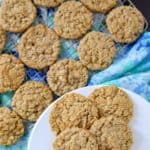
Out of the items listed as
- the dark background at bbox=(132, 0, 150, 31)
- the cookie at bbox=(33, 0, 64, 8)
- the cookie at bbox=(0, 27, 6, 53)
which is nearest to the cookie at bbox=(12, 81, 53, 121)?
the cookie at bbox=(0, 27, 6, 53)

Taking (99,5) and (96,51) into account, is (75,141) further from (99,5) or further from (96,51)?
(99,5)

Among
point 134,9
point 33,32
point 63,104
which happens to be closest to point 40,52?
point 33,32

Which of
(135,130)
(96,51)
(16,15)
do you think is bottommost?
(135,130)

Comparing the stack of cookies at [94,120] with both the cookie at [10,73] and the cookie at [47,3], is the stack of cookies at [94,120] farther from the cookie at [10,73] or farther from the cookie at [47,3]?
the cookie at [47,3]

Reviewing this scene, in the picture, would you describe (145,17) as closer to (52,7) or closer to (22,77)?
(52,7)

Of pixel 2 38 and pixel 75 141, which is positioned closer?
pixel 75 141

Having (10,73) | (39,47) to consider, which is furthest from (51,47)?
(10,73)

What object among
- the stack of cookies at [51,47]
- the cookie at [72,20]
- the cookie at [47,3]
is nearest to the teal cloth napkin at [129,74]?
the stack of cookies at [51,47]
